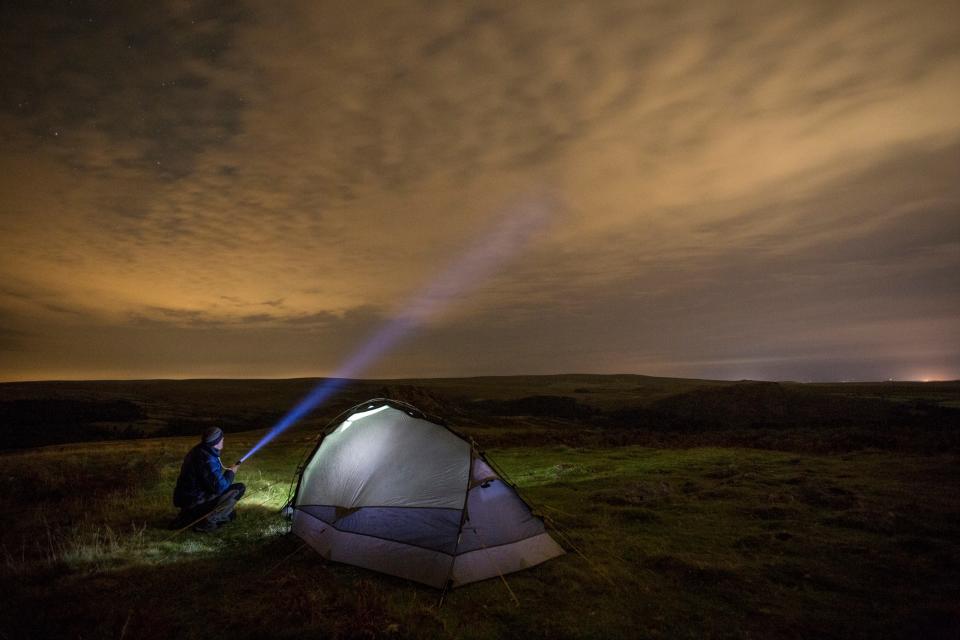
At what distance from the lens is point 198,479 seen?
36.0 ft

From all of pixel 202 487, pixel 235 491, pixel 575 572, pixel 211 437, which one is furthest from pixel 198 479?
pixel 575 572

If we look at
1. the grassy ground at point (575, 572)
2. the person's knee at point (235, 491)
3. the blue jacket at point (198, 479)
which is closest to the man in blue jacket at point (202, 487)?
the blue jacket at point (198, 479)

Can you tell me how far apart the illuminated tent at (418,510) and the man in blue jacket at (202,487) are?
210 centimetres

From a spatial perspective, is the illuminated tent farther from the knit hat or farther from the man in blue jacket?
the knit hat

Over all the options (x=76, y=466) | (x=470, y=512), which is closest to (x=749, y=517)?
(x=470, y=512)

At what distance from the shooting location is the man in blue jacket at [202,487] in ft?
35.8

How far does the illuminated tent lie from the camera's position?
8430 mm

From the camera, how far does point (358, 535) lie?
9.26 meters

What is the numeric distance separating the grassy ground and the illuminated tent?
323 mm

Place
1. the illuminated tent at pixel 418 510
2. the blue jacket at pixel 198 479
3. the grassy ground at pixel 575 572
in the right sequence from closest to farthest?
the grassy ground at pixel 575 572 → the illuminated tent at pixel 418 510 → the blue jacket at pixel 198 479

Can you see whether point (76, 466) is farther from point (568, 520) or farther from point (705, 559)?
point (705, 559)

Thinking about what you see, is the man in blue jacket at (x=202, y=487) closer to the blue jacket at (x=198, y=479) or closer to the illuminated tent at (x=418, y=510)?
the blue jacket at (x=198, y=479)

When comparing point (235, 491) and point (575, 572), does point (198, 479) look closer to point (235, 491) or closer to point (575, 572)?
point (235, 491)

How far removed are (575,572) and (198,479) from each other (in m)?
8.55
